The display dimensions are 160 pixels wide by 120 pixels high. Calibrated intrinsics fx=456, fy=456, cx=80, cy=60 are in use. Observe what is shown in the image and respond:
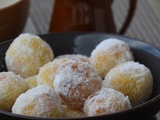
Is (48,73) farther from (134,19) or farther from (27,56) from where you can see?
(134,19)

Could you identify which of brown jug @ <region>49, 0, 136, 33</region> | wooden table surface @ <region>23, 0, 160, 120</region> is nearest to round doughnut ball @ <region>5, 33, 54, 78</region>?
brown jug @ <region>49, 0, 136, 33</region>

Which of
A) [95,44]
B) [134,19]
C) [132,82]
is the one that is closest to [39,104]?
[132,82]

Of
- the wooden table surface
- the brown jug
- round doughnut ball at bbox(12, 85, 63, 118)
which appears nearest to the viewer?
round doughnut ball at bbox(12, 85, 63, 118)

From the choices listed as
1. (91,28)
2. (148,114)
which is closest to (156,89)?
(148,114)

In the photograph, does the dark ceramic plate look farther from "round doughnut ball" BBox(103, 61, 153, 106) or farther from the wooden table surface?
the wooden table surface

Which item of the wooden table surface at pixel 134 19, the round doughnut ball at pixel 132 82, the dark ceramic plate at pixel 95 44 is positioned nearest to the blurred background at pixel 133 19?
the wooden table surface at pixel 134 19

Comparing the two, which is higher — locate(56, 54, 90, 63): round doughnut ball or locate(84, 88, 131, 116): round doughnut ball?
locate(84, 88, 131, 116): round doughnut ball
